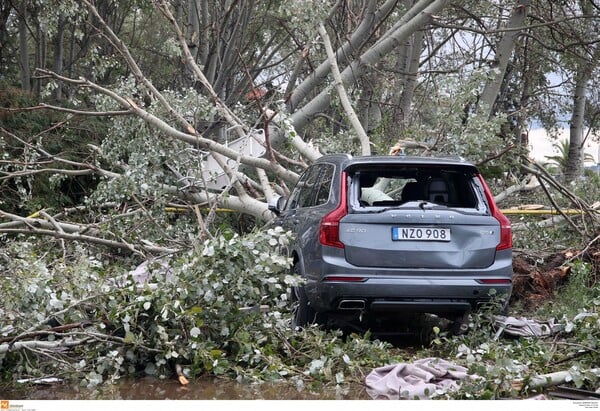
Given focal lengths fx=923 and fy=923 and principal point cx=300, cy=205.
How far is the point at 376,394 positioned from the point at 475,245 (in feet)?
6.74

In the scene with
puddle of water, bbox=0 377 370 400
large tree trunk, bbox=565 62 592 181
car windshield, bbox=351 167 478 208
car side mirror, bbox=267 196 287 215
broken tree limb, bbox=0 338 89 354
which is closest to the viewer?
puddle of water, bbox=0 377 370 400

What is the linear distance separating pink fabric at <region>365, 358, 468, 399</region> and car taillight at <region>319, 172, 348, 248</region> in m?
1.34

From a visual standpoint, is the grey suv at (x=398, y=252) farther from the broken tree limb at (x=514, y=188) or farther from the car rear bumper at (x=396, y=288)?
the broken tree limb at (x=514, y=188)

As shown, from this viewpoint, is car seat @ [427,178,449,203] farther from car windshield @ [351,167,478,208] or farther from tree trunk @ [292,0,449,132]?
tree trunk @ [292,0,449,132]

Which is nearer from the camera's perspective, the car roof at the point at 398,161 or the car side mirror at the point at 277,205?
the car roof at the point at 398,161

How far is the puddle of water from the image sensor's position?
20.6 feet

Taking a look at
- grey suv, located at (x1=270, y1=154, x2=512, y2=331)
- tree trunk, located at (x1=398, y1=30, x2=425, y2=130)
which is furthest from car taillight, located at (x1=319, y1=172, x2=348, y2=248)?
tree trunk, located at (x1=398, y1=30, x2=425, y2=130)

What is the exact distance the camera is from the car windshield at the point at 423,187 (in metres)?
8.16

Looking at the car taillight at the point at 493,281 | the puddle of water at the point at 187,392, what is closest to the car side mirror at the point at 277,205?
the car taillight at the point at 493,281

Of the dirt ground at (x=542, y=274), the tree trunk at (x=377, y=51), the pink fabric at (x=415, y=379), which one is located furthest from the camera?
the tree trunk at (x=377, y=51)

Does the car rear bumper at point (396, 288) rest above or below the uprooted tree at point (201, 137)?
below

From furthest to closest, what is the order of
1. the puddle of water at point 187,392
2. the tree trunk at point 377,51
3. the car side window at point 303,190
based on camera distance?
the tree trunk at point 377,51 < the car side window at point 303,190 < the puddle of water at point 187,392

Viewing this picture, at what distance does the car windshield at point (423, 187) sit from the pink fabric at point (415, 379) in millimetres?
1743

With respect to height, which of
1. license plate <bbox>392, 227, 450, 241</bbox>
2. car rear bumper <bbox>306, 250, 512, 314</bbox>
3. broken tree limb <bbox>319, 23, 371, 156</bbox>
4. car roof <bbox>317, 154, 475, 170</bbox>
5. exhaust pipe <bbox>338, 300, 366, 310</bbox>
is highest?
broken tree limb <bbox>319, 23, 371, 156</bbox>
